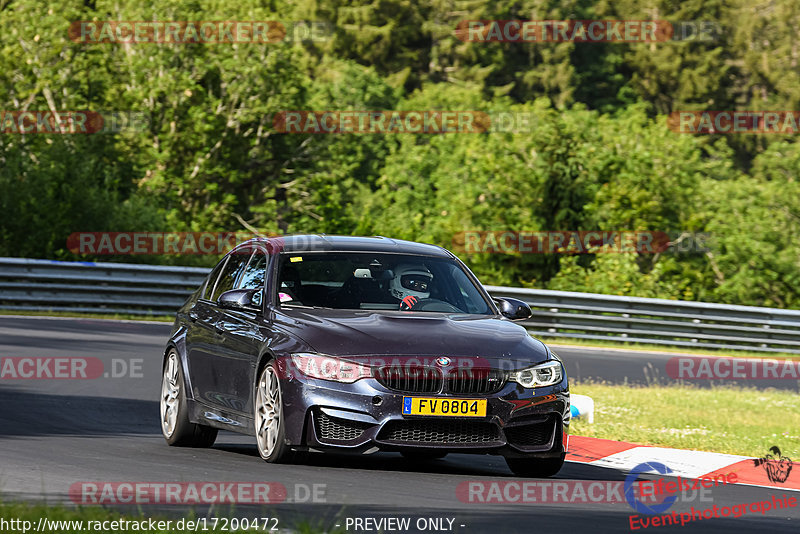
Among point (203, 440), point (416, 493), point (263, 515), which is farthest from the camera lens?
point (203, 440)

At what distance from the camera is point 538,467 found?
948cm

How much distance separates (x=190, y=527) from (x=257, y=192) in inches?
1559

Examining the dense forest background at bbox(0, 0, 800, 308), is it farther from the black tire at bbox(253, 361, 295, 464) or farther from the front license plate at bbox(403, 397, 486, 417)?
the front license plate at bbox(403, 397, 486, 417)

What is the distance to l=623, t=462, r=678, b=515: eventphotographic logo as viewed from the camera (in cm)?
814

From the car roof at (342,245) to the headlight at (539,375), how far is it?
1.70m

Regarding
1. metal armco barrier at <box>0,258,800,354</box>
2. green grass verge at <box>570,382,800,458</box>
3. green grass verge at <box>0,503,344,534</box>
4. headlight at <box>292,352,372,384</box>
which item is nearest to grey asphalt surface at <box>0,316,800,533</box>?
green grass verge at <box>0,503,344,534</box>

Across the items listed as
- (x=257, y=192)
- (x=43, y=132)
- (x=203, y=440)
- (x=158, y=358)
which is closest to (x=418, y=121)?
(x=257, y=192)

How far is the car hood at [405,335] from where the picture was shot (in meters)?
8.94

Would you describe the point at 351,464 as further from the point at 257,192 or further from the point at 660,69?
the point at 660,69

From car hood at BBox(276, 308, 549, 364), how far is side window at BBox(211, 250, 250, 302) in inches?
52.1

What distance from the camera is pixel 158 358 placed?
18.4 metres

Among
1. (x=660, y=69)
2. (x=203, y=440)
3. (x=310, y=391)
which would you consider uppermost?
(x=310, y=391)

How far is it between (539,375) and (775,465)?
2.79 meters

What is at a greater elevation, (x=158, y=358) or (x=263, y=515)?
(x=263, y=515)
